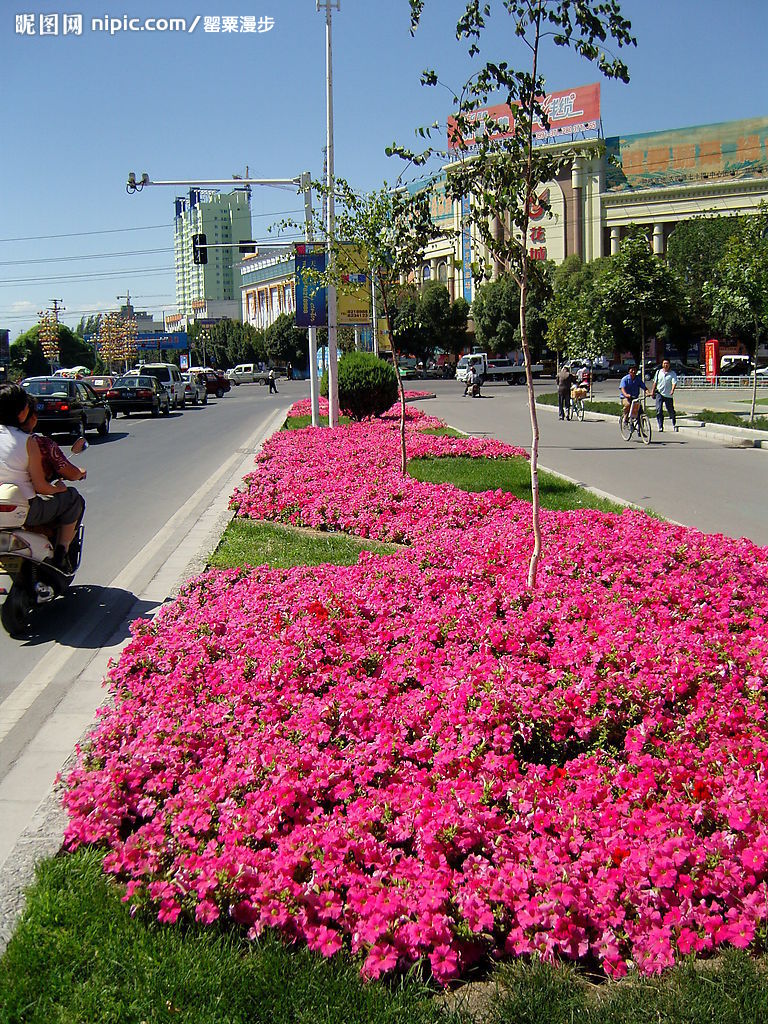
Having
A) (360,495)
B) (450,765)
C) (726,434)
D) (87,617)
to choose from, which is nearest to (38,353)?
(726,434)

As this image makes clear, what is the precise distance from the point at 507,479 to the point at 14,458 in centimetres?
780

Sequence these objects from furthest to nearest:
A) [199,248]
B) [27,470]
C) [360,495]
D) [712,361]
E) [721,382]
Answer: [712,361] → [721,382] → [199,248] → [360,495] → [27,470]

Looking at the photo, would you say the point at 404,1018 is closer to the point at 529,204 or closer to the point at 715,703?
the point at 715,703

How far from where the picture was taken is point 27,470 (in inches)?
268

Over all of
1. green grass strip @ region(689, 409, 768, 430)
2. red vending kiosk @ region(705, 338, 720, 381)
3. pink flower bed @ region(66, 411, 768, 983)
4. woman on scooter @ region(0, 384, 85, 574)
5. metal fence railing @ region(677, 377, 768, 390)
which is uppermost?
red vending kiosk @ region(705, 338, 720, 381)

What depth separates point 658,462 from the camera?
17.5 m

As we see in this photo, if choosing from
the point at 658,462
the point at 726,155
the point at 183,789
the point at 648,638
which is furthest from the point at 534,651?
the point at 726,155

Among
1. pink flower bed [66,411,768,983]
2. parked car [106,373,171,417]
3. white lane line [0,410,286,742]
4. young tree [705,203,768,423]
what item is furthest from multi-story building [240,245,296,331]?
pink flower bed [66,411,768,983]

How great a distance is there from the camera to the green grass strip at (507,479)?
1124 centimetres

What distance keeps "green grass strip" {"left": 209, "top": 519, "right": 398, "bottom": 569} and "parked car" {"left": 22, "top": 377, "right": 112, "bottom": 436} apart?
15.5 m

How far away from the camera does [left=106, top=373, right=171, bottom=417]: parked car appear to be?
37.0 metres

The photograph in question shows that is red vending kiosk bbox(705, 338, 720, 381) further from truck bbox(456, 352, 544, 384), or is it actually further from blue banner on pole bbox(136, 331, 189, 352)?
blue banner on pole bbox(136, 331, 189, 352)

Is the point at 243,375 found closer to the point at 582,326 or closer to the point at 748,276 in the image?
the point at 582,326

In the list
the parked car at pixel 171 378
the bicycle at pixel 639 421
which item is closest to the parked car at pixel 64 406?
the bicycle at pixel 639 421
